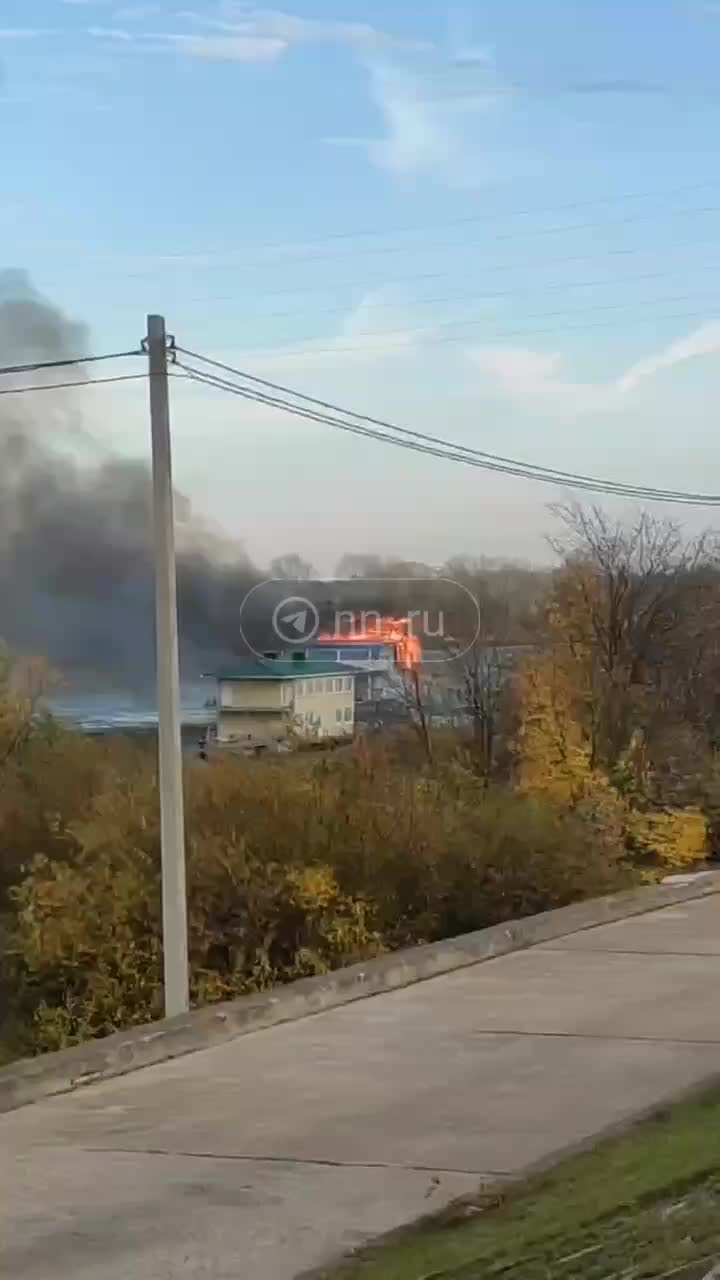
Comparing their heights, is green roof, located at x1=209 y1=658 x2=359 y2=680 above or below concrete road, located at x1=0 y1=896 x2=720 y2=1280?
above

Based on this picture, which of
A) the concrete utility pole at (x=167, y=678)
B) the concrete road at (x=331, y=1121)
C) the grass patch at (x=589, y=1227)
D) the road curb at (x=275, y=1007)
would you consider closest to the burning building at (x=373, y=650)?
the road curb at (x=275, y=1007)

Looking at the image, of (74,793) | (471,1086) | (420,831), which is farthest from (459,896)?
(471,1086)

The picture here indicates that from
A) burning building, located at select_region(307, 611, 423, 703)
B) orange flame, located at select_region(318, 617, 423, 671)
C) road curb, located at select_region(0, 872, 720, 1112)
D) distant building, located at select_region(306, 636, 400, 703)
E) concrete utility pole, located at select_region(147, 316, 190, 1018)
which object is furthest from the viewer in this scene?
orange flame, located at select_region(318, 617, 423, 671)

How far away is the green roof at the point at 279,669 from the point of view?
4034 centimetres

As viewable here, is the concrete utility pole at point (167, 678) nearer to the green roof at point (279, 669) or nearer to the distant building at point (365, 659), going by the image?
the distant building at point (365, 659)

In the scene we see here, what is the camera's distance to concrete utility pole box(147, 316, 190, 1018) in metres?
16.8

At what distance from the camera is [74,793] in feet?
91.6

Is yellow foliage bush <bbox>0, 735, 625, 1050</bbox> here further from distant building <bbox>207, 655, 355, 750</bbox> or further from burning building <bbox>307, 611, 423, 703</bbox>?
burning building <bbox>307, 611, 423, 703</bbox>

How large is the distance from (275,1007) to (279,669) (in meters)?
26.9

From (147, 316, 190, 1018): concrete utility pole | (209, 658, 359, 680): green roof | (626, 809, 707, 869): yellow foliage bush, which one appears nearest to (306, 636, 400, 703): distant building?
(209, 658, 359, 680): green roof

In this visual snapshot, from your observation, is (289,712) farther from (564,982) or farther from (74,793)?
(564,982)

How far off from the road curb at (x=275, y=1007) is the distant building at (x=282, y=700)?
915 cm

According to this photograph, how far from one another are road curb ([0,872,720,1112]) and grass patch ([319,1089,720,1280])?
4354 mm

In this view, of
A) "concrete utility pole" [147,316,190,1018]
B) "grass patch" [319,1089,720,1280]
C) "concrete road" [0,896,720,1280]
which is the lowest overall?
"concrete road" [0,896,720,1280]
